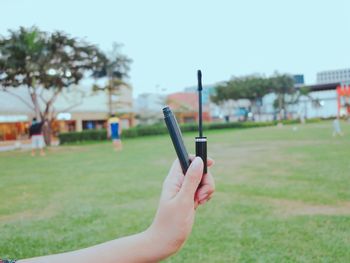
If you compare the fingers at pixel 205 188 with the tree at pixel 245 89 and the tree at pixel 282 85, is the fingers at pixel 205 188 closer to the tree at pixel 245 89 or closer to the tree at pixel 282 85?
the tree at pixel 245 89

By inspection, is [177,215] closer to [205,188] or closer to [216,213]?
[205,188]

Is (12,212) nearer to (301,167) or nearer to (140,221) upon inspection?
(140,221)

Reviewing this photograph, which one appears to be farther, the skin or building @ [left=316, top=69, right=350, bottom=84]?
building @ [left=316, top=69, right=350, bottom=84]

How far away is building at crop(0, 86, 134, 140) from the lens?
26.0m

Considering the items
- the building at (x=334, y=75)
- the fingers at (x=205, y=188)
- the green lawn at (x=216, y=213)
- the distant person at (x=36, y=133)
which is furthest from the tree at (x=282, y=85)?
the fingers at (x=205, y=188)

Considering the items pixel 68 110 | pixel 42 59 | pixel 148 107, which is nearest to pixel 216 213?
pixel 42 59

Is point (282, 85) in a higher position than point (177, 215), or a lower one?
Result: higher

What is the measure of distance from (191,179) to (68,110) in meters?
29.6

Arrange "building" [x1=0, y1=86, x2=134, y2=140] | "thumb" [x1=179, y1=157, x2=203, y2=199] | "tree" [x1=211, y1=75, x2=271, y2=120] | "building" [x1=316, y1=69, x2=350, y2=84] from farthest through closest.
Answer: "building" [x1=316, y1=69, x2=350, y2=84] < "tree" [x1=211, y1=75, x2=271, y2=120] < "building" [x1=0, y1=86, x2=134, y2=140] < "thumb" [x1=179, y1=157, x2=203, y2=199]

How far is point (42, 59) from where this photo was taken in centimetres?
1777

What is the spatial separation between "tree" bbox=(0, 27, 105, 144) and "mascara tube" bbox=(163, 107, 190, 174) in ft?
56.8

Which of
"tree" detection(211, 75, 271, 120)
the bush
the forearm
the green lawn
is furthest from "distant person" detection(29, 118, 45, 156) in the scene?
"tree" detection(211, 75, 271, 120)

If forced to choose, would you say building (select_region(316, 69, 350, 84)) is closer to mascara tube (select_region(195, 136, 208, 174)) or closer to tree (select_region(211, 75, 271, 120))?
tree (select_region(211, 75, 271, 120))

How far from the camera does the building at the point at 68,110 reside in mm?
26014
